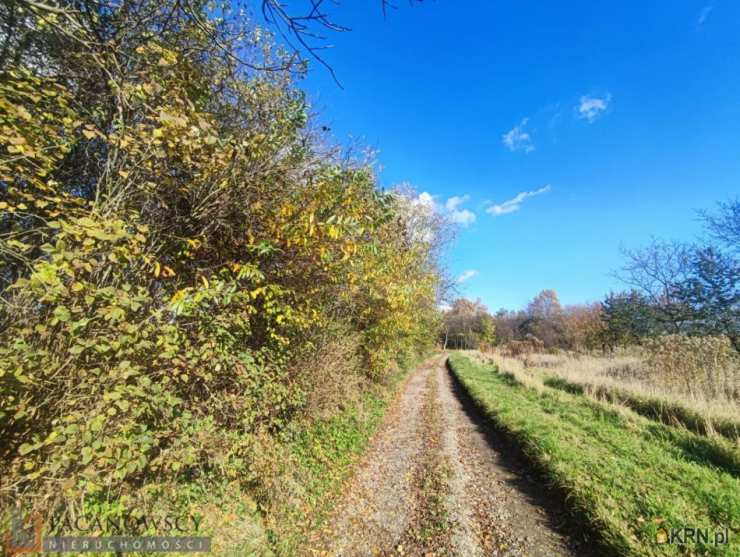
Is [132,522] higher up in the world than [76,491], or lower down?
lower down

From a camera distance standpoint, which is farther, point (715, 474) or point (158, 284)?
point (715, 474)

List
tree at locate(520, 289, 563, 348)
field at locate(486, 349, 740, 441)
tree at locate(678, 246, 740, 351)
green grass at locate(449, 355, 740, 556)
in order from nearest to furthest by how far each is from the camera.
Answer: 1. green grass at locate(449, 355, 740, 556)
2. field at locate(486, 349, 740, 441)
3. tree at locate(678, 246, 740, 351)
4. tree at locate(520, 289, 563, 348)

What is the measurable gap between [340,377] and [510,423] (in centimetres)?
411

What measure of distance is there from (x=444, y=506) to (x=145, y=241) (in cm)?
497

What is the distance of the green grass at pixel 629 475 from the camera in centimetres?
Answer: 298

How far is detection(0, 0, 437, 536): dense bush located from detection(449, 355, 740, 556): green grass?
13.9 feet

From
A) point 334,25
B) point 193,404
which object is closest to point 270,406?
point 193,404

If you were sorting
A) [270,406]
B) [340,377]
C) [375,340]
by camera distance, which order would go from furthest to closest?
[375,340] → [340,377] → [270,406]

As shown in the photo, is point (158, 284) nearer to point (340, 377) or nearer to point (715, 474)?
point (340, 377)

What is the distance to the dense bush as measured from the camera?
6.24 ft

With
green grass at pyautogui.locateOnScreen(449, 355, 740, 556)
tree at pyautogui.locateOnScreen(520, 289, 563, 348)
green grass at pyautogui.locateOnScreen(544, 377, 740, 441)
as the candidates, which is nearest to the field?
green grass at pyautogui.locateOnScreen(544, 377, 740, 441)

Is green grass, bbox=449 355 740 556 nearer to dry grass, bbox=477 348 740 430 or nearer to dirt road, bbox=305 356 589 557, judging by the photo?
dirt road, bbox=305 356 589 557

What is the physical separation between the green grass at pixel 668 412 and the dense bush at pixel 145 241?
722 centimetres

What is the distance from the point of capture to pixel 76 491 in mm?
1950
